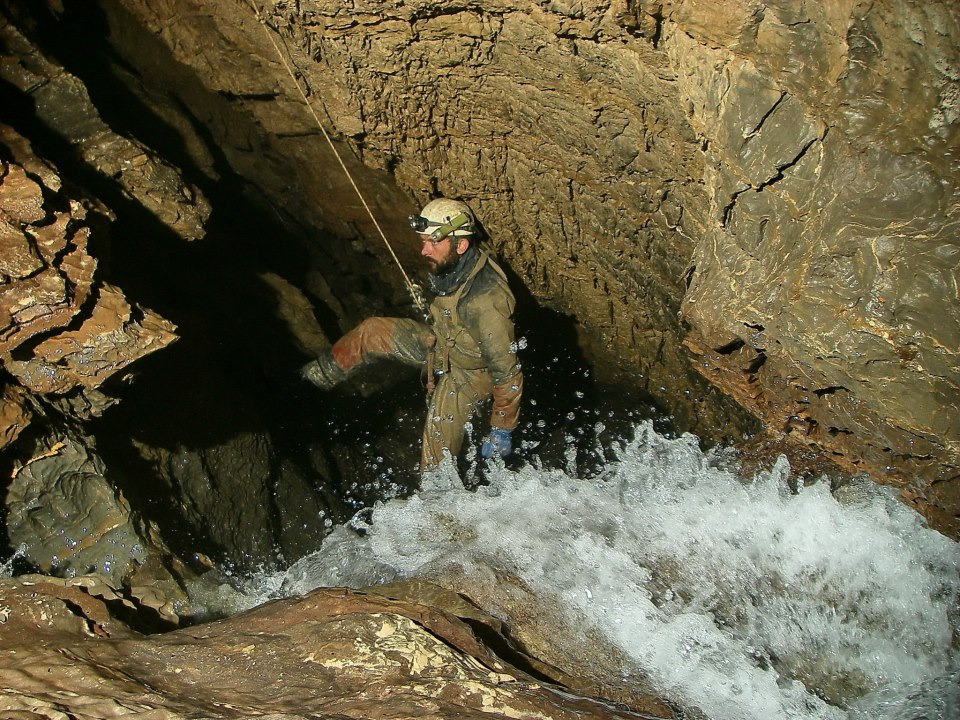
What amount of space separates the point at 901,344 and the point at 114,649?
3.29 m

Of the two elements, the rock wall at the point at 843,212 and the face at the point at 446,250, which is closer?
the rock wall at the point at 843,212

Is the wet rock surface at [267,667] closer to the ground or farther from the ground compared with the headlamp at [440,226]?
closer to the ground

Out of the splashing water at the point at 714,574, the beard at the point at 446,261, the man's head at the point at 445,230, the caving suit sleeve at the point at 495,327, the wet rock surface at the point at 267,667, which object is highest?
the man's head at the point at 445,230

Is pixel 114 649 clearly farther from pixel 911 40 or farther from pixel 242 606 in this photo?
pixel 911 40

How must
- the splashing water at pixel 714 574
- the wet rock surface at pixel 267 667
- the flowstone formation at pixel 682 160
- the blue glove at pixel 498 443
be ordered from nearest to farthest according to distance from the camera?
the wet rock surface at pixel 267 667, the flowstone formation at pixel 682 160, the splashing water at pixel 714 574, the blue glove at pixel 498 443

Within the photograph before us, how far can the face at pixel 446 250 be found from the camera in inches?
183

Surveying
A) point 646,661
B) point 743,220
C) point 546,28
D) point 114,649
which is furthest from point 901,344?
point 114,649

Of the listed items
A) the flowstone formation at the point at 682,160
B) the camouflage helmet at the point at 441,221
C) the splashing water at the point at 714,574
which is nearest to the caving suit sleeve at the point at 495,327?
the camouflage helmet at the point at 441,221

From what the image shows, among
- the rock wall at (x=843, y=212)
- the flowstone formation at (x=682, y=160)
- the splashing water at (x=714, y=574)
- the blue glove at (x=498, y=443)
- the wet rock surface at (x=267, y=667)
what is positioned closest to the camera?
the wet rock surface at (x=267, y=667)

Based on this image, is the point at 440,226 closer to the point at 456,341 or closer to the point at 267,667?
the point at 456,341

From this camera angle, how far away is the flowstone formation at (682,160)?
8.95 ft

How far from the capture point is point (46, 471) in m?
3.21

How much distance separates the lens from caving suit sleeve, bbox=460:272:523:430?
4617 millimetres

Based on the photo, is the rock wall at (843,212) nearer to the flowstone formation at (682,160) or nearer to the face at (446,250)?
the flowstone formation at (682,160)
